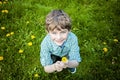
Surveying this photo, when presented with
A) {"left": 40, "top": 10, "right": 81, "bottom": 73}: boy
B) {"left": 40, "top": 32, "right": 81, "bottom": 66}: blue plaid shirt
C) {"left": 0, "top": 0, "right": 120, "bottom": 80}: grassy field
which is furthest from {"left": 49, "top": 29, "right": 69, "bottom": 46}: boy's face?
{"left": 0, "top": 0, "right": 120, "bottom": 80}: grassy field

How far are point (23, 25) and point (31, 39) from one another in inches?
16.0

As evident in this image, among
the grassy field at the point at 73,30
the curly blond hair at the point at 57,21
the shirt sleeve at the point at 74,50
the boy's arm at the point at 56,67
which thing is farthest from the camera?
the grassy field at the point at 73,30

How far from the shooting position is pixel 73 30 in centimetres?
430

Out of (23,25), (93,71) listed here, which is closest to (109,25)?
(93,71)

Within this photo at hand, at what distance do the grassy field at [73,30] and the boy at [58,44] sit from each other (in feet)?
1.10

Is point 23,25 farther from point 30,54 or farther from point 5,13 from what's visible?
point 30,54

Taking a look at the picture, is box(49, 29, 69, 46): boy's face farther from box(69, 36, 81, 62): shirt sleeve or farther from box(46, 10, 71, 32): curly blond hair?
box(69, 36, 81, 62): shirt sleeve

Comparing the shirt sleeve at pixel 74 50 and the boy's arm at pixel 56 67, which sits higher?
the shirt sleeve at pixel 74 50

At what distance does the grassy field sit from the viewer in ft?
11.7

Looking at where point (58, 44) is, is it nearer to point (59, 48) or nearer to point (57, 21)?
point (59, 48)

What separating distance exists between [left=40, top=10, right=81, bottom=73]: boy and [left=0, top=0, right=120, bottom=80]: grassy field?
1.10 ft

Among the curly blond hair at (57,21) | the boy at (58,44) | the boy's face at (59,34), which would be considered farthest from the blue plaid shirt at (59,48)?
the curly blond hair at (57,21)

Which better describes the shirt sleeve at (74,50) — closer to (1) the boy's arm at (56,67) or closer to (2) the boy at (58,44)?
(2) the boy at (58,44)

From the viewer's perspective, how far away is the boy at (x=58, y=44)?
2.80 metres
